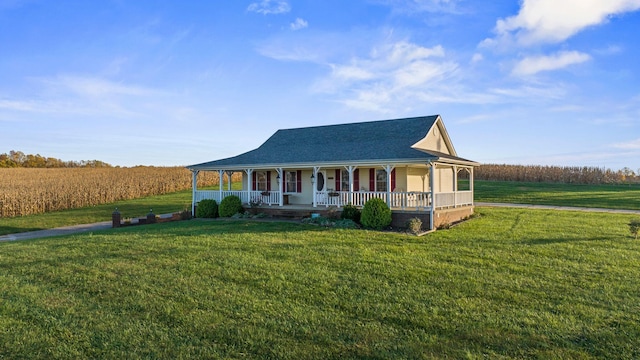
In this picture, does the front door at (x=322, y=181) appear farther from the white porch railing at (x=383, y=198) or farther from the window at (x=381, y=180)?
the window at (x=381, y=180)

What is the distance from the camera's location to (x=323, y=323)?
554 centimetres

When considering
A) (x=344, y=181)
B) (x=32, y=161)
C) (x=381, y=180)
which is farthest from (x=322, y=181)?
(x=32, y=161)

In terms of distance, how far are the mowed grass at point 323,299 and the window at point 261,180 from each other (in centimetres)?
1026

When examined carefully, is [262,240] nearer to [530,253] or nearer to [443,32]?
[530,253]

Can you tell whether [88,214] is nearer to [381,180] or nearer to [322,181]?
[322,181]

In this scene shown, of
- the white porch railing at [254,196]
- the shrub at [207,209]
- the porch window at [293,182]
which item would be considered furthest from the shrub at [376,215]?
the shrub at [207,209]

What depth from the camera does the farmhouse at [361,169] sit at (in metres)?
16.3

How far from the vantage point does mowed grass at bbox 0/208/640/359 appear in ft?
16.0

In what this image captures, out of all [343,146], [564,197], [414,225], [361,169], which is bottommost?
[414,225]

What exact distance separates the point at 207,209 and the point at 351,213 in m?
8.21

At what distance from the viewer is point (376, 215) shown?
14789 mm

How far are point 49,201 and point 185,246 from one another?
68.7 feet

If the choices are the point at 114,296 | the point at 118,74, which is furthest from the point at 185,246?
the point at 118,74

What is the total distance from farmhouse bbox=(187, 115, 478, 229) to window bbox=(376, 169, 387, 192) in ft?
0.16
